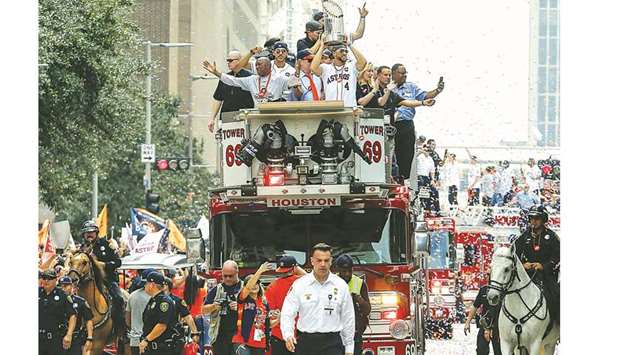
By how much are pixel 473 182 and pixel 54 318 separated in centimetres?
2333

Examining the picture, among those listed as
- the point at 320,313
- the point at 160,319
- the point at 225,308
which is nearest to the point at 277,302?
the point at 225,308

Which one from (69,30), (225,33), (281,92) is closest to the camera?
(281,92)

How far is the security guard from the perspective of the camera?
65.8 ft

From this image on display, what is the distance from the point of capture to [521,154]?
52562 mm

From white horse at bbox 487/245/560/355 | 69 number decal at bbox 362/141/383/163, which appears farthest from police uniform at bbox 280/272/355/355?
white horse at bbox 487/245/560/355

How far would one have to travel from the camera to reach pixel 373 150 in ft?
67.7

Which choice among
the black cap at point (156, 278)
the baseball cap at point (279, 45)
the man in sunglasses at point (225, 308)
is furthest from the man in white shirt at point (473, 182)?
the man in sunglasses at point (225, 308)

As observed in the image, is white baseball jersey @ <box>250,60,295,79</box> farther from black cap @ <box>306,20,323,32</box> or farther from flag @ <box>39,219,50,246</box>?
flag @ <box>39,219,50,246</box>

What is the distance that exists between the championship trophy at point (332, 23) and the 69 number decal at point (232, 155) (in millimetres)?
2907

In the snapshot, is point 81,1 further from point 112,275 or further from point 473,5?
point 473,5

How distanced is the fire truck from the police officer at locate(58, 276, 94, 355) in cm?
181

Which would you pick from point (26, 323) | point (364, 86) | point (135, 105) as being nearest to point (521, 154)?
point (135, 105)

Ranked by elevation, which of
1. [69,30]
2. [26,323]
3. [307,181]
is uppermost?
[69,30]

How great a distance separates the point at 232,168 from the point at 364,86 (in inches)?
127
